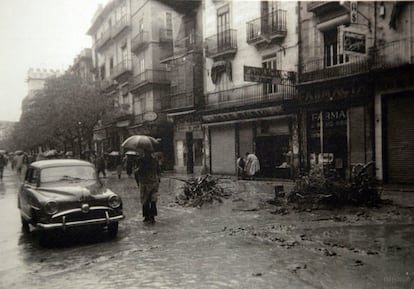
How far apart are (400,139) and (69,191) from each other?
12.5m

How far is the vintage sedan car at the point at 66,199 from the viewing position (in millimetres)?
7465

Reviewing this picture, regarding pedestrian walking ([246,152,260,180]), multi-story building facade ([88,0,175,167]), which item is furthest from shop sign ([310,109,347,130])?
multi-story building facade ([88,0,175,167])

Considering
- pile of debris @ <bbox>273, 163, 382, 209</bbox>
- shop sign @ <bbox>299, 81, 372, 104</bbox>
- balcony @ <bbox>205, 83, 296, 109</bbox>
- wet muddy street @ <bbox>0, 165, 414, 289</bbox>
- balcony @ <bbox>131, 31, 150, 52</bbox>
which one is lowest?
wet muddy street @ <bbox>0, 165, 414, 289</bbox>

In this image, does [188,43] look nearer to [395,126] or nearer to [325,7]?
[325,7]

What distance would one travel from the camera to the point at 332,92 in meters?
17.5

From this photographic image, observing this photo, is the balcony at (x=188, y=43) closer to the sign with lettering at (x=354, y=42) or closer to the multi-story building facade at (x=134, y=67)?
the multi-story building facade at (x=134, y=67)

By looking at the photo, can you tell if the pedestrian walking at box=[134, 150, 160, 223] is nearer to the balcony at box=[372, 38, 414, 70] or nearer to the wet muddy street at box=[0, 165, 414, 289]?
the wet muddy street at box=[0, 165, 414, 289]

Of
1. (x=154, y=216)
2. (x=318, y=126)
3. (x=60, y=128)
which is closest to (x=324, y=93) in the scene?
(x=318, y=126)

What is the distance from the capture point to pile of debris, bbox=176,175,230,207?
12.8m

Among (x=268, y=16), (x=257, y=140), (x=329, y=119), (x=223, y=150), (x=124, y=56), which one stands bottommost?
(x=223, y=150)

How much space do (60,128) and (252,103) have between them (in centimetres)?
1909

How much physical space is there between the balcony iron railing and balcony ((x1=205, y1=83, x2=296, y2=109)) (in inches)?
50.0

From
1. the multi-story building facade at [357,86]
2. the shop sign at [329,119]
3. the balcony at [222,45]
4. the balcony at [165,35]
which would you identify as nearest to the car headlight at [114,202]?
the multi-story building facade at [357,86]

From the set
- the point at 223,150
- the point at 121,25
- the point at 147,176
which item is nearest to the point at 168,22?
the point at 121,25
